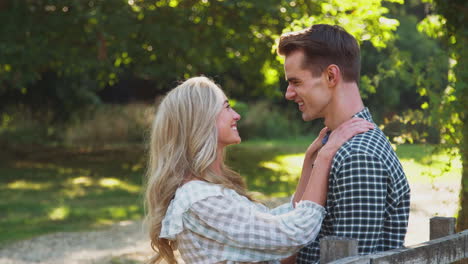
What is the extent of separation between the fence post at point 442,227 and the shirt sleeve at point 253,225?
704mm

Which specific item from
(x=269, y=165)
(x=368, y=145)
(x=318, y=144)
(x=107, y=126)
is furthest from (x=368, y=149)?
(x=107, y=126)

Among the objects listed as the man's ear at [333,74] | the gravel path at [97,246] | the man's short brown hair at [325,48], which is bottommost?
the gravel path at [97,246]

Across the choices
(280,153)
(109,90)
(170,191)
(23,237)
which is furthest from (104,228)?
(109,90)

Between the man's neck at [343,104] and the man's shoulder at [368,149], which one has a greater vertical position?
the man's neck at [343,104]

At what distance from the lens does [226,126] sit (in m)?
2.87

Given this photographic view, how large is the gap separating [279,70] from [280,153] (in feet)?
31.5

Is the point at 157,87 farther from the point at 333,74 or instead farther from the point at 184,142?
the point at 333,74

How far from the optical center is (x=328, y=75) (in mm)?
2750

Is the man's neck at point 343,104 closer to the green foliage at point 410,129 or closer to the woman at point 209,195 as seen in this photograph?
the woman at point 209,195

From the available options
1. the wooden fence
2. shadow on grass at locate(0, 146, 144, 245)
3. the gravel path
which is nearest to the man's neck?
the wooden fence

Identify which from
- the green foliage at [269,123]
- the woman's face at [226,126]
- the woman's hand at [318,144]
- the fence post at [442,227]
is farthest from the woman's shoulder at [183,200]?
the green foliage at [269,123]

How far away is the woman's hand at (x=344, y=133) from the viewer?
2.61 m

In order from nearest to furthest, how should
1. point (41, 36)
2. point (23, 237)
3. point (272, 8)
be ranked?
1. point (23, 237)
2. point (272, 8)
3. point (41, 36)

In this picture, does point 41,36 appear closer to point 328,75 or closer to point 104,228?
point 104,228
